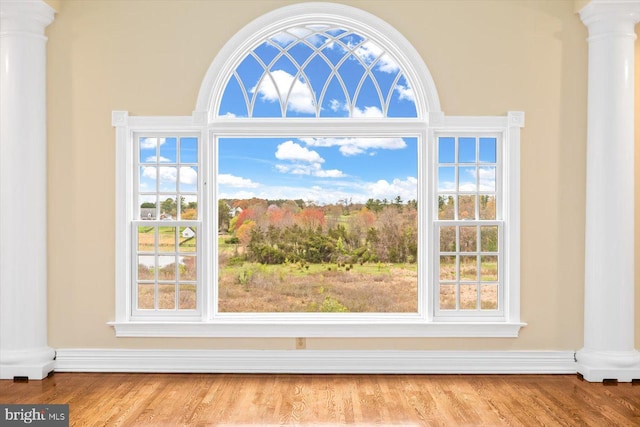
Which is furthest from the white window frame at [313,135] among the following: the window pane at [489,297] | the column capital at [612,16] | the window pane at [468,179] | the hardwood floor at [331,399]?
the column capital at [612,16]

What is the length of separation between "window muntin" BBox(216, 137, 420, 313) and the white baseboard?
42cm

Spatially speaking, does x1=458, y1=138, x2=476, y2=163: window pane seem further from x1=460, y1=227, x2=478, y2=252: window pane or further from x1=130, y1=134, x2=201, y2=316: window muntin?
x1=130, y1=134, x2=201, y2=316: window muntin

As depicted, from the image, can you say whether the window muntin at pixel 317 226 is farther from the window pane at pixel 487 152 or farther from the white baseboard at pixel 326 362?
the window pane at pixel 487 152

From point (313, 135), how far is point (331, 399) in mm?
2136

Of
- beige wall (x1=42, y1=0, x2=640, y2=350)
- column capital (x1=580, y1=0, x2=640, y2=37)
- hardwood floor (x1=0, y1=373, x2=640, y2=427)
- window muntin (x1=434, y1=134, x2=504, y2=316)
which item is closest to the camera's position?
hardwood floor (x1=0, y1=373, x2=640, y2=427)

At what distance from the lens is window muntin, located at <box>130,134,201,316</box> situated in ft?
16.1

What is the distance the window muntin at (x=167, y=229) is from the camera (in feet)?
16.1

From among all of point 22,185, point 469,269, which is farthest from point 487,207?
point 22,185

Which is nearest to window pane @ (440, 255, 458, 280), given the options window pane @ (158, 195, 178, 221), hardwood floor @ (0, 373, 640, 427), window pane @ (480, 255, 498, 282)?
window pane @ (480, 255, 498, 282)

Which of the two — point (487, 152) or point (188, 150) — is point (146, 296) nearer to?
point (188, 150)

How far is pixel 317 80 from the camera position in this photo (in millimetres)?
4949

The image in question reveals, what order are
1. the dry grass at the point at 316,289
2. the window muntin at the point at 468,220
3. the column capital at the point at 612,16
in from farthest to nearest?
the dry grass at the point at 316,289
the window muntin at the point at 468,220
the column capital at the point at 612,16

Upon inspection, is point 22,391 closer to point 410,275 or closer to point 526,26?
point 410,275

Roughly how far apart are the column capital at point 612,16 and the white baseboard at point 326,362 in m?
2.62
